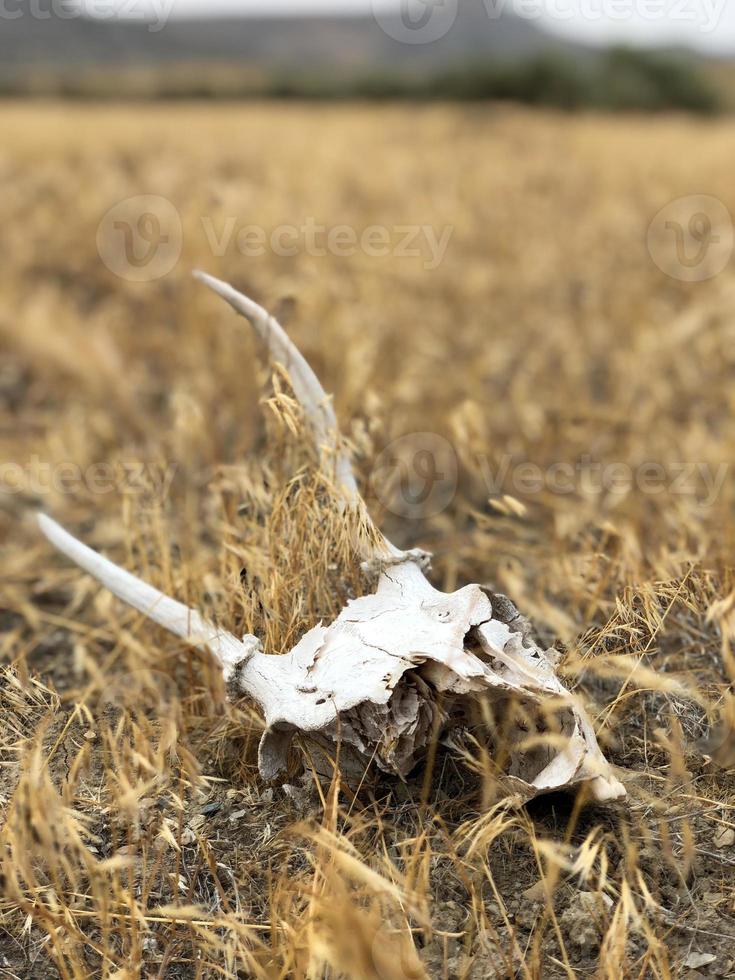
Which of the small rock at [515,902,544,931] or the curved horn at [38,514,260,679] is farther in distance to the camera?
the curved horn at [38,514,260,679]

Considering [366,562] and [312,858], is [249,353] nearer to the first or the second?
[366,562]

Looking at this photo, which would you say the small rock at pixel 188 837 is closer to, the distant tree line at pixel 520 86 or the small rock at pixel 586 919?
the small rock at pixel 586 919

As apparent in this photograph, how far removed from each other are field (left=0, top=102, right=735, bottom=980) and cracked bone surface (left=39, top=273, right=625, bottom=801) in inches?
2.4

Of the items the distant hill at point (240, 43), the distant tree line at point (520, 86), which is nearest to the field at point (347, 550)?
the distant tree line at point (520, 86)

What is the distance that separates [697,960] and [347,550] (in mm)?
702

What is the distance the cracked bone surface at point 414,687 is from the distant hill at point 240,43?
3936 centimetres

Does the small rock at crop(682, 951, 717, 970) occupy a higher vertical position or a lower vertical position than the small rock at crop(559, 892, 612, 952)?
higher

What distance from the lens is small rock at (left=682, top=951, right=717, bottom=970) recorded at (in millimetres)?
1029

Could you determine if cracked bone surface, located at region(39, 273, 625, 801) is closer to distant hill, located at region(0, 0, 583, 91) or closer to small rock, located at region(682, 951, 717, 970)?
small rock, located at region(682, 951, 717, 970)

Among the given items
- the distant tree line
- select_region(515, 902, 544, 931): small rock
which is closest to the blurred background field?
select_region(515, 902, 544, 931): small rock

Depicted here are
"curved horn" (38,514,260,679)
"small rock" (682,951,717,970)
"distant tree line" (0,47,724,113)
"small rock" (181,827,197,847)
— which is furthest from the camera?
"distant tree line" (0,47,724,113)

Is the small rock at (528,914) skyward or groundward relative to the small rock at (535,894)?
groundward

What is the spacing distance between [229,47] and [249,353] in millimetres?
59962

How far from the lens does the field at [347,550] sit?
1.07m
